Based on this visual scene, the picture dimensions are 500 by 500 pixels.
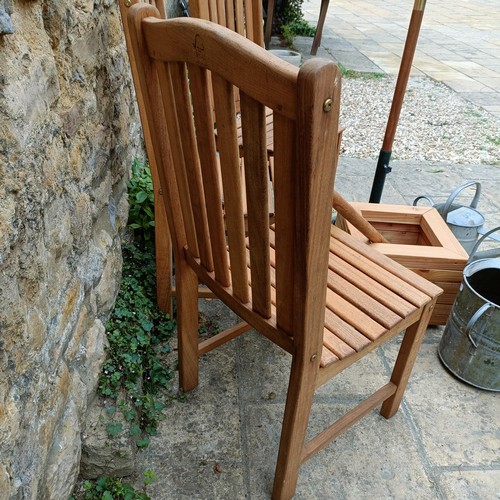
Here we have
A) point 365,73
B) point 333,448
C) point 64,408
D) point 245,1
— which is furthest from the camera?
point 365,73

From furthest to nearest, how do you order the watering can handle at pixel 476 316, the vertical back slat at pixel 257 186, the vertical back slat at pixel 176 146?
1. the watering can handle at pixel 476 316
2. the vertical back slat at pixel 176 146
3. the vertical back slat at pixel 257 186

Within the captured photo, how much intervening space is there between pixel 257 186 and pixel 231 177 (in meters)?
0.10

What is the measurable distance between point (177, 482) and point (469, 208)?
1.86 m

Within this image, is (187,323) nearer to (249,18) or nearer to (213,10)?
(213,10)

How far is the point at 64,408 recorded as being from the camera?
132 cm

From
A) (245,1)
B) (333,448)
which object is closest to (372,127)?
(245,1)

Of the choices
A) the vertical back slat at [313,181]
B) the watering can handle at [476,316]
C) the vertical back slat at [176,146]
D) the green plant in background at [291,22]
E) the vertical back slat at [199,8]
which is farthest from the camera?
the green plant in background at [291,22]

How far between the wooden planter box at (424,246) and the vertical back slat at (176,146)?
2.97 feet

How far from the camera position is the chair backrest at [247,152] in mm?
791

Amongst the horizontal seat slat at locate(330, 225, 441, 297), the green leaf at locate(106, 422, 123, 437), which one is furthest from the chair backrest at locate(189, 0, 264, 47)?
the green leaf at locate(106, 422, 123, 437)

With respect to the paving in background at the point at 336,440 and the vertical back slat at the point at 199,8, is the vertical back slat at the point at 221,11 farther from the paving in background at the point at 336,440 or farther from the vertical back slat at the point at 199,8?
the paving in background at the point at 336,440

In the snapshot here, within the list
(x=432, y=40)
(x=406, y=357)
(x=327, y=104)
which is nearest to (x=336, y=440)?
(x=406, y=357)

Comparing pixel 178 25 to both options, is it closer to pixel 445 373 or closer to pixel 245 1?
pixel 245 1

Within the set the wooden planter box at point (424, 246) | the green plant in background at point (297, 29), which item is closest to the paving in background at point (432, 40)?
the green plant in background at point (297, 29)
